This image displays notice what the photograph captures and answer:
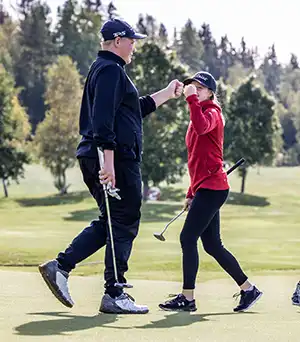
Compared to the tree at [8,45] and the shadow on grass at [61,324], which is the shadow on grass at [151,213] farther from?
the tree at [8,45]

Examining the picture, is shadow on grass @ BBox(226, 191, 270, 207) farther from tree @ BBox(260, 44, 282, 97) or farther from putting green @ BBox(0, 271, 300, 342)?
tree @ BBox(260, 44, 282, 97)

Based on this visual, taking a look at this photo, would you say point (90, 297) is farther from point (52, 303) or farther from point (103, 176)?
point (103, 176)

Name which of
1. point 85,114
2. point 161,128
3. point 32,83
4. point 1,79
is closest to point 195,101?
point 85,114

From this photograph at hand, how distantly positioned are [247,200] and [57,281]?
52.6 meters

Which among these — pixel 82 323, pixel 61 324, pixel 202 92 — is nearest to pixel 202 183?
pixel 202 92

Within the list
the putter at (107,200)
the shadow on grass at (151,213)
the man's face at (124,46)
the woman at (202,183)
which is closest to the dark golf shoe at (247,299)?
the woman at (202,183)

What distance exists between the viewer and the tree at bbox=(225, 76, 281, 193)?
205ft

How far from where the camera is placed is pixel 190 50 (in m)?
142

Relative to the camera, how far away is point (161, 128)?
5169 centimetres

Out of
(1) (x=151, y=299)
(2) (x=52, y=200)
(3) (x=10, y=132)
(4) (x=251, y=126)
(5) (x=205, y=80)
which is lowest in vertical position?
(2) (x=52, y=200)

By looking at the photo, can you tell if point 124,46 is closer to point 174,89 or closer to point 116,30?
point 116,30

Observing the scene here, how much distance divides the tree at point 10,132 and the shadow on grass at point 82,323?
51.5 metres

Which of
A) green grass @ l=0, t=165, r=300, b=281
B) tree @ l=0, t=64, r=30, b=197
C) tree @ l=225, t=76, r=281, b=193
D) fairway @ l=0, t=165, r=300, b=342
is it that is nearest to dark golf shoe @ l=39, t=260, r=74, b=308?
fairway @ l=0, t=165, r=300, b=342

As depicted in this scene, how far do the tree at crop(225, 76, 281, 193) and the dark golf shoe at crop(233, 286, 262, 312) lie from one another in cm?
5441
